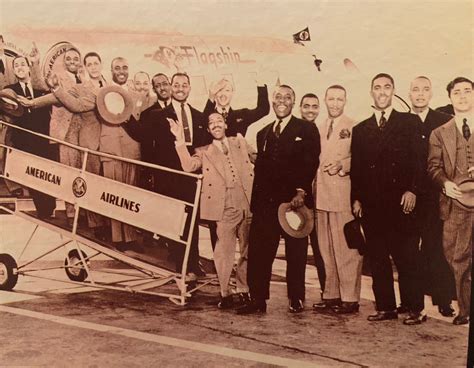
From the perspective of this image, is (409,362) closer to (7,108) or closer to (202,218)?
(202,218)

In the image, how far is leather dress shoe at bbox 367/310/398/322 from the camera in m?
5.18

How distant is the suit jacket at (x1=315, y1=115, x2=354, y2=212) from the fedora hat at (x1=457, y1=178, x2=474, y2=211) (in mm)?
956

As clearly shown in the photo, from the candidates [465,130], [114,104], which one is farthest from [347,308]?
[114,104]

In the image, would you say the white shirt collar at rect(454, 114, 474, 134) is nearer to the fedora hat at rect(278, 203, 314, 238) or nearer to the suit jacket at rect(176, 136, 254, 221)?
the fedora hat at rect(278, 203, 314, 238)

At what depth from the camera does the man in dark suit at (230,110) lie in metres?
5.29

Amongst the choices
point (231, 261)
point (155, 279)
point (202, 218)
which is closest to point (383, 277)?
point (231, 261)

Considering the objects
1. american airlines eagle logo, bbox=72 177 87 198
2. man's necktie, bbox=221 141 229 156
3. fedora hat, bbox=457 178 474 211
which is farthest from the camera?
american airlines eagle logo, bbox=72 177 87 198

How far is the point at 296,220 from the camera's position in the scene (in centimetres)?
527

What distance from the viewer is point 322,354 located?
4.99 metres

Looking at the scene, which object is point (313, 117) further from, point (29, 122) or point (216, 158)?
point (29, 122)

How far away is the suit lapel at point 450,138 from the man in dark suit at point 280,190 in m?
1.10

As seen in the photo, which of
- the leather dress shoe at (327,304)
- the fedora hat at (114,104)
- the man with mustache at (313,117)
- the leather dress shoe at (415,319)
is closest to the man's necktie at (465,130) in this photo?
the man with mustache at (313,117)

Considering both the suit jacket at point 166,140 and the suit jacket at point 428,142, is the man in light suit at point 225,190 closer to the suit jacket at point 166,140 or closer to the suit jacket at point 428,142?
the suit jacket at point 166,140

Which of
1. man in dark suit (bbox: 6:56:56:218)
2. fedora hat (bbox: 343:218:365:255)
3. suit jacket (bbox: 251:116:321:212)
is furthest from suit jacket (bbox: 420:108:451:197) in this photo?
man in dark suit (bbox: 6:56:56:218)
